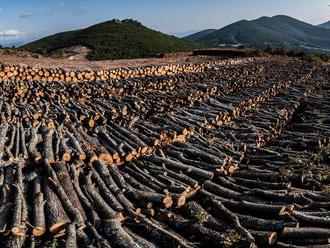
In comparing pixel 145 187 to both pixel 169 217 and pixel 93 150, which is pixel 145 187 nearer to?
pixel 169 217

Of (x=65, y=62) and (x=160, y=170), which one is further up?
(x=65, y=62)

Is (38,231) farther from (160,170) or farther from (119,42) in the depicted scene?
(119,42)

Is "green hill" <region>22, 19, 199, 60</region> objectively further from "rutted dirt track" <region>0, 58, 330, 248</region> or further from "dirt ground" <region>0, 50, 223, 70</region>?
"rutted dirt track" <region>0, 58, 330, 248</region>

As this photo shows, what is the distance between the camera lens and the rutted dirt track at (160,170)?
23.0 ft

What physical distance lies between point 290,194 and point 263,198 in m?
0.55

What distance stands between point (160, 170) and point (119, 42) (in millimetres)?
53994

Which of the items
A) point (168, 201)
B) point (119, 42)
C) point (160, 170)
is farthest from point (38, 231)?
point (119, 42)

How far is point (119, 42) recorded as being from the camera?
6138 cm

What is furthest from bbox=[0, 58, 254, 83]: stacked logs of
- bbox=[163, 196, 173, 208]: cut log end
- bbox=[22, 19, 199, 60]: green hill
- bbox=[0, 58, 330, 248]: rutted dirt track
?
bbox=[22, 19, 199, 60]: green hill

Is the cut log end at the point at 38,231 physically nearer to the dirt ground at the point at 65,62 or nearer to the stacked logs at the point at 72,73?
the stacked logs at the point at 72,73

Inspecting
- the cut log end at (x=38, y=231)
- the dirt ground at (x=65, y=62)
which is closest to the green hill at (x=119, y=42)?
the dirt ground at (x=65, y=62)

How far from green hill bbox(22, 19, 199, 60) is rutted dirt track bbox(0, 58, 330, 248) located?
117 ft

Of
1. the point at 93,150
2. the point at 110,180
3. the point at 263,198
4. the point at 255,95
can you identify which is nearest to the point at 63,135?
the point at 93,150

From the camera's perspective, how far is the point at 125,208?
7.83m
